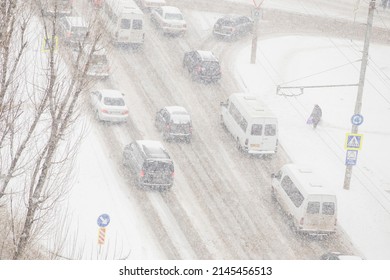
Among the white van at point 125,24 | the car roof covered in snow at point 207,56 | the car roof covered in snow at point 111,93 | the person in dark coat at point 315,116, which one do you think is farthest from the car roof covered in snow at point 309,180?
the white van at point 125,24

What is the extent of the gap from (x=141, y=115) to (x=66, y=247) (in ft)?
45.4

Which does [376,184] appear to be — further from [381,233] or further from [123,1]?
[123,1]

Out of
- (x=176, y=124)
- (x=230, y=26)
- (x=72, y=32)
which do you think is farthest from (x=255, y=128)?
(x=230, y=26)

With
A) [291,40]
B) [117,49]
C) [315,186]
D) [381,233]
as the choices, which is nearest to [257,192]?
[315,186]

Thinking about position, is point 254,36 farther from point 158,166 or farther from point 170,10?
point 158,166

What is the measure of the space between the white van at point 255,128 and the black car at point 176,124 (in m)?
2.62

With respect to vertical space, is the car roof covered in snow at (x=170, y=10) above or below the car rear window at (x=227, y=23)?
above

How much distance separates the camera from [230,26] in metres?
51.4

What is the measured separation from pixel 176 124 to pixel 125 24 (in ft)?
36.8

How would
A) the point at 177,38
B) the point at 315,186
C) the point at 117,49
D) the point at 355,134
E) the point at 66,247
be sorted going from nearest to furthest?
the point at 66,247 < the point at 315,186 < the point at 355,134 < the point at 117,49 < the point at 177,38

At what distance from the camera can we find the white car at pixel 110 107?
37969 millimetres

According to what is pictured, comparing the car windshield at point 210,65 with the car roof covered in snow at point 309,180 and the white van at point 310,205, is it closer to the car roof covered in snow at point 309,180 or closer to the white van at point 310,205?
the car roof covered in snow at point 309,180

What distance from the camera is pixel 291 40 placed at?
175 ft

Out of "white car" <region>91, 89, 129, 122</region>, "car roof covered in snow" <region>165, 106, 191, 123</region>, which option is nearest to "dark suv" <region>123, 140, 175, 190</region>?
"car roof covered in snow" <region>165, 106, 191, 123</region>
